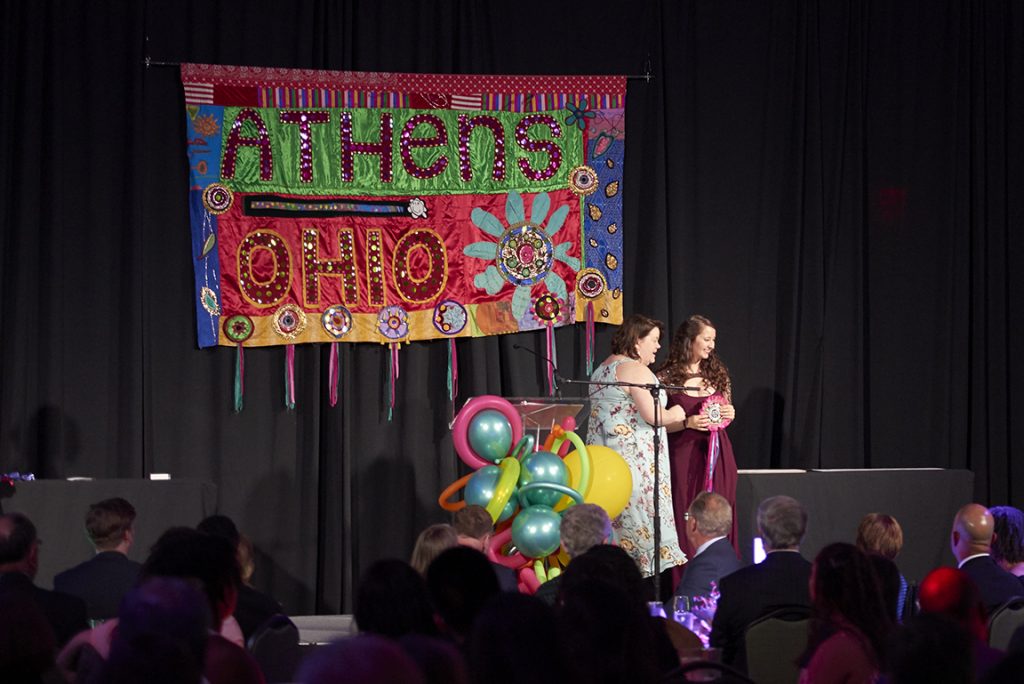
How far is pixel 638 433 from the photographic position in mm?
6965

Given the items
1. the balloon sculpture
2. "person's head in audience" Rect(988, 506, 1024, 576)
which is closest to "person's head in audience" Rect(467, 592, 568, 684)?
"person's head in audience" Rect(988, 506, 1024, 576)

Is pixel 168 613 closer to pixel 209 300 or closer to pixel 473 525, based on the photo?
pixel 473 525

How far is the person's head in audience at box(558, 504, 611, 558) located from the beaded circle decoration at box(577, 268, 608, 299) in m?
3.72

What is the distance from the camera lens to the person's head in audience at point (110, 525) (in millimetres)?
4438

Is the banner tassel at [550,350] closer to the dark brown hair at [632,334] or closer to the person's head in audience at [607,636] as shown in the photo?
the dark brown hair at [632,334]

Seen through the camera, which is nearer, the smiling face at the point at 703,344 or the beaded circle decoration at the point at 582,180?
the smiling face at the point at 703,344

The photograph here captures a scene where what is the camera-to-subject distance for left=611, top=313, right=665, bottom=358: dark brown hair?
695 cm

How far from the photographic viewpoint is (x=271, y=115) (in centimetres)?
768

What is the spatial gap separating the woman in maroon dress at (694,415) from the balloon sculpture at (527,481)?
62 cm

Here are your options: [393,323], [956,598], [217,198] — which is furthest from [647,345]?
[956,598]

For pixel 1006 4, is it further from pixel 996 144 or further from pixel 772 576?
pixel 772 576

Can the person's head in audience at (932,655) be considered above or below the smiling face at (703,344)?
below

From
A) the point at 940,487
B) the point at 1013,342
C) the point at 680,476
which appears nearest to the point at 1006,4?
the point at 1013,342

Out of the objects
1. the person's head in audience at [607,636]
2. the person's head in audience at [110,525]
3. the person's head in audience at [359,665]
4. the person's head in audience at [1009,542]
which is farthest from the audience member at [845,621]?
the person's head in audience at [110,525]
